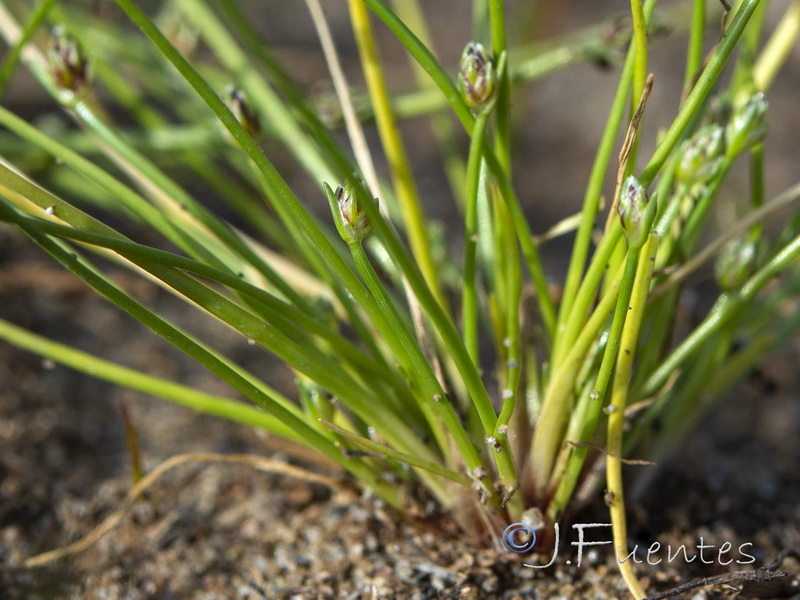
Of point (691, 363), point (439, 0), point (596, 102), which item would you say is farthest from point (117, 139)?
point (439, 0)

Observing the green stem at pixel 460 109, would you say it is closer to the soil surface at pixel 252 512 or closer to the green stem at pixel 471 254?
the green stem at pixel 471 254

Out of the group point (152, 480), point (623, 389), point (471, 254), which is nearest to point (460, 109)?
point (471, 254)

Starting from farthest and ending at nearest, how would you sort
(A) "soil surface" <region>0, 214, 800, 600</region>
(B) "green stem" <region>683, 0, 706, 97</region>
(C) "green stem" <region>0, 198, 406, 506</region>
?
1. (A) "soil surface" <region>0, 214, 800, 600</region>
2. (B) "green stem" <region>683, 0, 706, 97</region>
3. (C) "green stem" <region>0, 198, 406, 506</region>

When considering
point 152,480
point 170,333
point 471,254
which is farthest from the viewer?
point 152,480

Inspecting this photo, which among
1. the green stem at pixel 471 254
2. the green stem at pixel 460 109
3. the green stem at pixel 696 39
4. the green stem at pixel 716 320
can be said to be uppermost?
the green stem at pixel 696 39

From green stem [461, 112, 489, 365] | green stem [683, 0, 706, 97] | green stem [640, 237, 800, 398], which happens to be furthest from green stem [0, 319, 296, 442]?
green stem [683, 0, 706, 97]

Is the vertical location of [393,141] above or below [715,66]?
above

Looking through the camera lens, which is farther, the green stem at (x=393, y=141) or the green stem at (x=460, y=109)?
the green stem at (x=393, y=141)

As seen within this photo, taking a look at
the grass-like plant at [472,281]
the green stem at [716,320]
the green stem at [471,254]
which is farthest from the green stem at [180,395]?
the green stem at [716,320]

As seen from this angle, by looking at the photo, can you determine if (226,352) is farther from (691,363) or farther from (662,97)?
(662,97)

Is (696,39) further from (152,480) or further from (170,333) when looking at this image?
(152,480)

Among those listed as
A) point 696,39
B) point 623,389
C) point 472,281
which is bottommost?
point 623,389

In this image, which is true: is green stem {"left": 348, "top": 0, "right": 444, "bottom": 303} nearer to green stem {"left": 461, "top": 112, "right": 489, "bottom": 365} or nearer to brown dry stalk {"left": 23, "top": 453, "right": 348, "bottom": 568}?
green stem {"left": 461, "top": 112, "right": 489, "bottom": 365}
